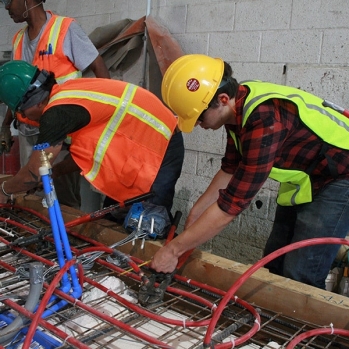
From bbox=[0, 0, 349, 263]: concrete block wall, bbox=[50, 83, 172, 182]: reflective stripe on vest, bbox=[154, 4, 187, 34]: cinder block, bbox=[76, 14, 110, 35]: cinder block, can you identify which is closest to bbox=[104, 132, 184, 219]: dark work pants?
bbox=[50, 83, 172, 182]: reflective stripe on vest

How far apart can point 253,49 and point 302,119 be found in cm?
145

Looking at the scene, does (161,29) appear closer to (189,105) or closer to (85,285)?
(189,105)

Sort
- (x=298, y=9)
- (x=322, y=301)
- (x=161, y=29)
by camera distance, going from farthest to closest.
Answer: (x=161, y=29) → (x=298, y=9) → (x=322, y=301)

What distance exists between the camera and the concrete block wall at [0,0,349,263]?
102 inches

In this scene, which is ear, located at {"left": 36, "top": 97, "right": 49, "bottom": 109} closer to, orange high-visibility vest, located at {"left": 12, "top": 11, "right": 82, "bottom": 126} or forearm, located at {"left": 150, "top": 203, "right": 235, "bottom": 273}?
orange high-visibility vest, located at {"left": 12, "top": 11, "right": 82, "bottom": 126}

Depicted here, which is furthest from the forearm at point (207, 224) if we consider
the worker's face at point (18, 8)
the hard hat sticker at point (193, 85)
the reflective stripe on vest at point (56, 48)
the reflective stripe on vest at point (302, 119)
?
the worker's face at point (18, 8)

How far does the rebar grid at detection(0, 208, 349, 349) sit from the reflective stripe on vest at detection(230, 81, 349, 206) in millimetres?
532

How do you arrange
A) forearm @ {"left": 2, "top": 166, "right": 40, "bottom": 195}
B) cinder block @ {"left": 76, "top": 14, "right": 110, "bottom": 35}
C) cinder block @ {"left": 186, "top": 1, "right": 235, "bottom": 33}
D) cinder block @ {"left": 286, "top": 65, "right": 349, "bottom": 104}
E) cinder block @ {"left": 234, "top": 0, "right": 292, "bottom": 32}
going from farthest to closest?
1. cinder block @ {"left": 76, "top": 14, "right": 110, "bottom": 35}
2. cinder block @ {"left": 186, "top": 1, "right": 235, "bottom": 33}
3. cinder block @ {"left": 234, "top": 0, "right": 292, "bottom": 32}
4. cinder block @ {"left": 286, "top": 65, "right": 349, "bottom": 104}
5. forearm @ {"left": 2, "top": 166, "right": 40, "bottom": 195}

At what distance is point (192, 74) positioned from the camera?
1604mm

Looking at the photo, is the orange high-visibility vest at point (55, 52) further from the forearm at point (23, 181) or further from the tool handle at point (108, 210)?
the tool handle at point (108, 210)

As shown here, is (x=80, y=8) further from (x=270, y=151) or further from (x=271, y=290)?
(x=271, y=290)

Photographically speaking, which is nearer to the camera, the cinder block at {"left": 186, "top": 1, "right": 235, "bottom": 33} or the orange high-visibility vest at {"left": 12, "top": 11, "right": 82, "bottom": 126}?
the orange high-visibility vest at {"left": 12, "top": 11, "right": 82, "bottom": 126}

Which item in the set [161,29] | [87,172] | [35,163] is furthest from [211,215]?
[161,29]

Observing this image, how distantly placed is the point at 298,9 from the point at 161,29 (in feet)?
3.46
